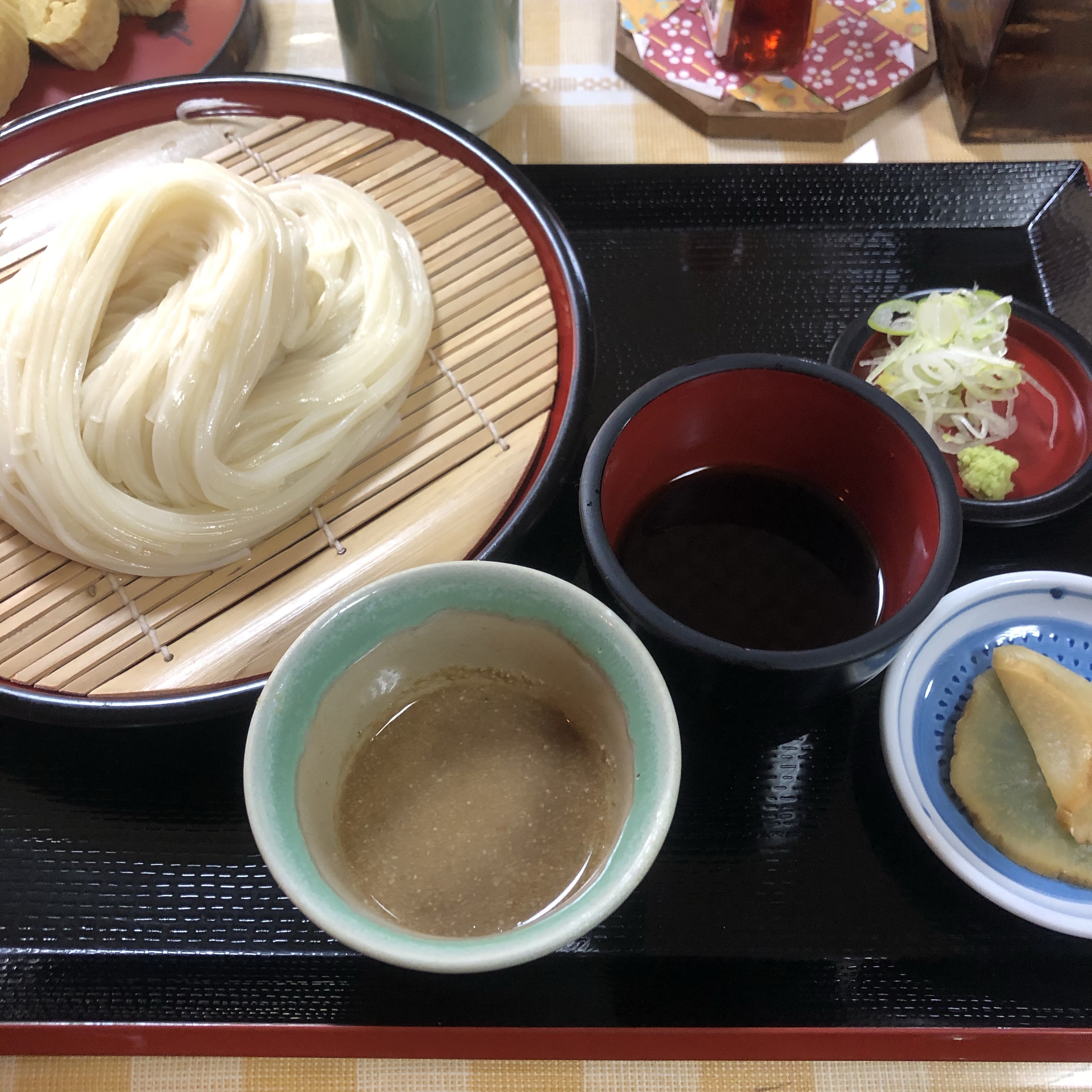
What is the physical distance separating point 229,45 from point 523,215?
2.60ft

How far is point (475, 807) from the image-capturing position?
780 mm

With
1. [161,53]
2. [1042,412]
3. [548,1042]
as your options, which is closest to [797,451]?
[1042,412]

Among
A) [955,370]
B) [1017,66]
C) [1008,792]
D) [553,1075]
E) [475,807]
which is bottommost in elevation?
[553,1075]

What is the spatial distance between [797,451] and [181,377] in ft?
2.49

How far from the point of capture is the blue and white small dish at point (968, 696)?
87 cm

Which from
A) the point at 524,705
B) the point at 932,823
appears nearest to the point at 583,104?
the point at 524,705

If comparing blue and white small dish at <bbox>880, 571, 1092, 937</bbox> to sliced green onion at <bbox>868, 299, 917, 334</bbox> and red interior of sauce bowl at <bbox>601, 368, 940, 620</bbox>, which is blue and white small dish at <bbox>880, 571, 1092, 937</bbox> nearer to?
red interior of sauce bowl at <bbox>601, 368, 940, 620</bbox>

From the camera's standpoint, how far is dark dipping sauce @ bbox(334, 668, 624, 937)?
0.73 metres

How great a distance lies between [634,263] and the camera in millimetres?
1401

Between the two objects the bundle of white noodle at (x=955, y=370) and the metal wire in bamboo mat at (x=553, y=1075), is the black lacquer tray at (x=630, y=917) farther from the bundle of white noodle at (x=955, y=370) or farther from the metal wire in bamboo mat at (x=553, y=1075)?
the bundle of white noodle at (x=955, y=370)

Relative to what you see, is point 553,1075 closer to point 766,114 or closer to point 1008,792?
point 1008,792

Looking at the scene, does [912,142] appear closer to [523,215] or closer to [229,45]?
[523,215]

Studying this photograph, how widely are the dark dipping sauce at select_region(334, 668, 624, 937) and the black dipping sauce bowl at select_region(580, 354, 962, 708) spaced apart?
15 cm

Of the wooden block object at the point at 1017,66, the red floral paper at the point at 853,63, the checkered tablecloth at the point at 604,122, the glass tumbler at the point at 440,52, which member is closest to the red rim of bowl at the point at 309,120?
the glass tumbler at the point at 440,52
